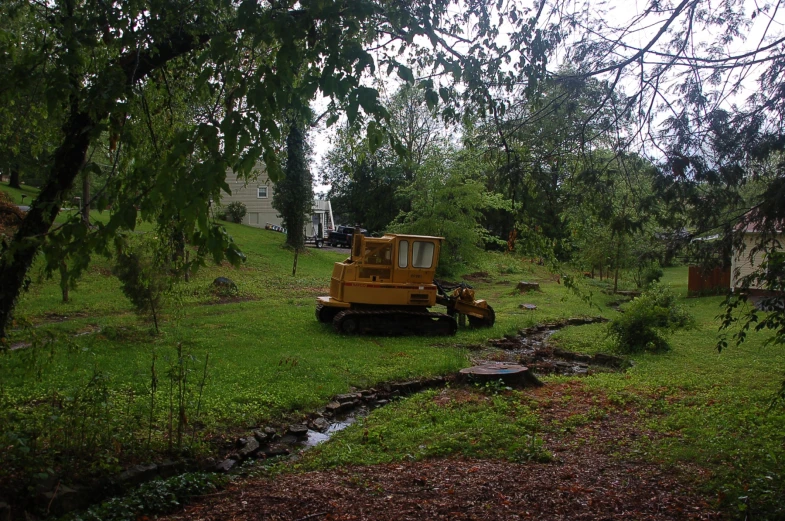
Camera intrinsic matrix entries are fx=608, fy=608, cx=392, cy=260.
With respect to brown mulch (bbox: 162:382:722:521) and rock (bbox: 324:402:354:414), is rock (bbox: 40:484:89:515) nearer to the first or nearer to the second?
brown mulch (bbox: 162:382:722:521)

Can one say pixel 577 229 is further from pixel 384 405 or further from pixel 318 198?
pixel 318 198

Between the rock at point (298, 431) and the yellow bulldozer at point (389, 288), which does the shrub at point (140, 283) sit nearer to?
the yellow bulldozer at point (389, 288)

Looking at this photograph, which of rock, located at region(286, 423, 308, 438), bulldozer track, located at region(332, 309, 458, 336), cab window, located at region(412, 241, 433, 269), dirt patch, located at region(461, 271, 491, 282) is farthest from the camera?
dirt patch, located at region(461, 271, 491, 282)

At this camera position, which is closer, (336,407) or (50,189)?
(50,189)

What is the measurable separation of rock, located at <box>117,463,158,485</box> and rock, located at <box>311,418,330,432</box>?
2.59 m

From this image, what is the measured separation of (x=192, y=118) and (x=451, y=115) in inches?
196

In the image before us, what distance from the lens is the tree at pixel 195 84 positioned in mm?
3238

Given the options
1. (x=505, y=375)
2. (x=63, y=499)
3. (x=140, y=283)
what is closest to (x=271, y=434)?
(x=63, y=499)

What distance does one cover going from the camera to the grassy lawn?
18.2ft

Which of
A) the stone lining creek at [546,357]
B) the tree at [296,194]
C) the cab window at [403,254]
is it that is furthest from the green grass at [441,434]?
the tree at [296,194]

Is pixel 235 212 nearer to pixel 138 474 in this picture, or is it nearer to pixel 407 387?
pixel 407 387

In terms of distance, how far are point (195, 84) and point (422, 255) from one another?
11.2 metres

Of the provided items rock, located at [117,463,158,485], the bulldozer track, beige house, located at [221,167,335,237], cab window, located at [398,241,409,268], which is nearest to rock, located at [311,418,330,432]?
rock, located at [117,463,158,485]

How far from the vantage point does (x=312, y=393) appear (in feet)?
30.1
